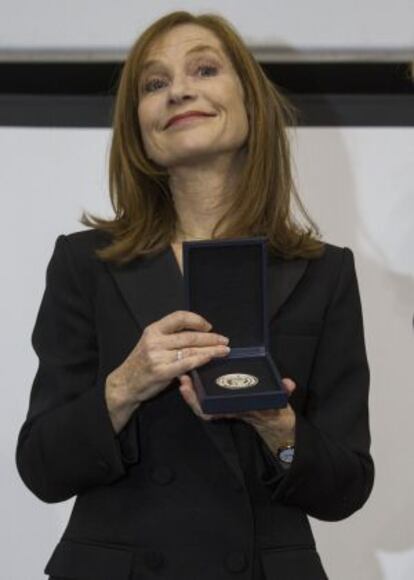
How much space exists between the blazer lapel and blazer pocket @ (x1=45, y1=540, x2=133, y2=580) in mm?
172

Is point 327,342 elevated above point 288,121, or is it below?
below

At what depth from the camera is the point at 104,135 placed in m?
2.13

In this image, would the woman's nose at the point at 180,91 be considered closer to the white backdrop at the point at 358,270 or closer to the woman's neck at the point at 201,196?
the woman's neck at the point at 201,196

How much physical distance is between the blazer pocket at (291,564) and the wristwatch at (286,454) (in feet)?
0.33

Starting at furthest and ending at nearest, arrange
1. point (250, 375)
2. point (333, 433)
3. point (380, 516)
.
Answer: point (380, 516), point (333, 433), point (250, 375)

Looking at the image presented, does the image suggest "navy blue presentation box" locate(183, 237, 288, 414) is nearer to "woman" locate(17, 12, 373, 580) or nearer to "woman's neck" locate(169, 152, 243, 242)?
"woman" locate(17, 12, 373, 580)

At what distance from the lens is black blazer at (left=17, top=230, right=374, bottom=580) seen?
137 cm

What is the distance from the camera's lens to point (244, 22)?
2.10 metres

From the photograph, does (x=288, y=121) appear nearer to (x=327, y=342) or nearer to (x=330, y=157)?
(x=330, y=157)

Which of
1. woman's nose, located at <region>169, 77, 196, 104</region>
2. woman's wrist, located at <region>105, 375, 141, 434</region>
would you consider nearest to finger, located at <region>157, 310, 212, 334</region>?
woman's wrist, located at <region>105, 375, 141, 434</region>

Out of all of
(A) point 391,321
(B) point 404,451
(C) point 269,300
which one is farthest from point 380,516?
(C) point 269,300

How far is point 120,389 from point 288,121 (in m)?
0.90

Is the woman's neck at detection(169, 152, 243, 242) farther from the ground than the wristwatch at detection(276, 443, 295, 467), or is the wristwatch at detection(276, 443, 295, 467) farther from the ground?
the woman's neck at detection(169, 152, 243, 242)

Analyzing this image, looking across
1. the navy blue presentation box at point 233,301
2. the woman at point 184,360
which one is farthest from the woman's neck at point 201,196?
the navy blue presentation box at point 233,301
